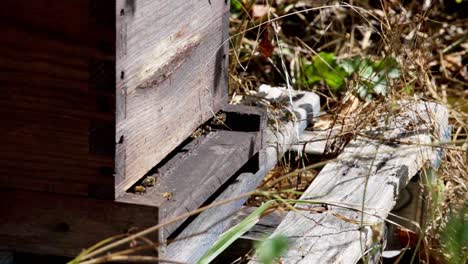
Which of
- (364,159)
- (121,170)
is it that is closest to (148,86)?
(121,170)

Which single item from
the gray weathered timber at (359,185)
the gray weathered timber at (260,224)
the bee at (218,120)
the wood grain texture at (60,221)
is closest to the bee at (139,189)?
the wood grain texture at (60,221)

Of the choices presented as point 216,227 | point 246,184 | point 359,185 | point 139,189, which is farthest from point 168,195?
point 359,185

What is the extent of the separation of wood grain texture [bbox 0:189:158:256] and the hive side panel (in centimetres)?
3

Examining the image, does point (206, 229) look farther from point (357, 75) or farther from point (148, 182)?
point (357, 75)

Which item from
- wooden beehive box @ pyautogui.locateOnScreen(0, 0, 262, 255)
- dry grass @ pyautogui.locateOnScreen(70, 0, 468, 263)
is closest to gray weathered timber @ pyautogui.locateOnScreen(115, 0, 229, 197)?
wooden beehive box @ pyautogui.locateOnScreen(0, 0, 262, 255)

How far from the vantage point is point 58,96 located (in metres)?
2.07

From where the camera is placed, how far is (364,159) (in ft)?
10.1

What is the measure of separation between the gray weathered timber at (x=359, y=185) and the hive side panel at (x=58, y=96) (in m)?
0.47

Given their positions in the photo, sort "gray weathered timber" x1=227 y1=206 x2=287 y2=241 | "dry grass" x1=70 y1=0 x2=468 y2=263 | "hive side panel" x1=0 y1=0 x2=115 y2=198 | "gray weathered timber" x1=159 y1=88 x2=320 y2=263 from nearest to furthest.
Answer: "hive side panel" x1=0 y1=0 x2=115 y2=198
"gray weathered timber" x1=159 y1=88 x2=320 y2=263
"gray weathered timber" x1=227 y1=206 x2=287 y2=241
"dry grass" x1=70 y1=0 x2=468 y2=263

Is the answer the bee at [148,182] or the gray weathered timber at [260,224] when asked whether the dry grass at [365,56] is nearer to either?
the gray weathered timber at [260,224]

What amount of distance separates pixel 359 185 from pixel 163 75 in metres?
0.79

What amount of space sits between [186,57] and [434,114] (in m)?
1.08

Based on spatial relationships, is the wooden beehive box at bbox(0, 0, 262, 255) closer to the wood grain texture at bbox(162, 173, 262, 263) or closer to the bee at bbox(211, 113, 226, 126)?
the wood grain texture at bbox(162, 173, 262, 263)

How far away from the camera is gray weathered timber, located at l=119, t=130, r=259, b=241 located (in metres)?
2.20
